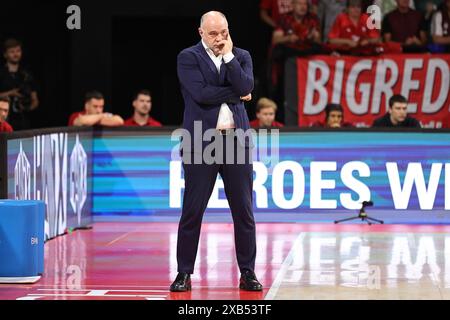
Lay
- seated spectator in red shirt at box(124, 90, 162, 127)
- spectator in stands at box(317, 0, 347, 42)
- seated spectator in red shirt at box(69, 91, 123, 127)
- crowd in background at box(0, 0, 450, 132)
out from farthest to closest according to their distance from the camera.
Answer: spectator in stands at box(317, 0, 347, 42) < crowd in background at box(0, 0, 450, 132) < seated spectator in red shirt at box(124, 90, 162, 127) < seated spectator in red shirt at box(69, 91, 123, 127)

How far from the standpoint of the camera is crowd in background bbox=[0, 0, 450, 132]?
54.4ft

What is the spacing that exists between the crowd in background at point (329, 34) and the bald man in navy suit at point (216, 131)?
659 cm

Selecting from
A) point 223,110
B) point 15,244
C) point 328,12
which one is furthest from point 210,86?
point 328,12

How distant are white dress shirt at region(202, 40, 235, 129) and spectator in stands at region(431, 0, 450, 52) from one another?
9.02 meters

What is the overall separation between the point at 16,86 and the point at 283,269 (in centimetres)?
693

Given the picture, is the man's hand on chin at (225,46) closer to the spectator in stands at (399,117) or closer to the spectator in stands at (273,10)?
the spectator in stands at (399,117)

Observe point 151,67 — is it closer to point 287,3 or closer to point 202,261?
point 287,3

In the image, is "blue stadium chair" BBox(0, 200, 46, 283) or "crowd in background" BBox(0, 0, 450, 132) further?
"crowd in background" BBox(0, 0, 450, 132)

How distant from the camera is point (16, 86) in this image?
1656 centimetres

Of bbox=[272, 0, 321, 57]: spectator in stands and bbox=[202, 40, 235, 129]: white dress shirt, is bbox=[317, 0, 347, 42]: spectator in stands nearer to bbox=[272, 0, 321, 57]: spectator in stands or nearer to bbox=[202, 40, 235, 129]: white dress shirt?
bbox=[272, 0, 321, 57]: spectator in stands

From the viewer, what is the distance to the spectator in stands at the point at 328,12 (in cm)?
1825

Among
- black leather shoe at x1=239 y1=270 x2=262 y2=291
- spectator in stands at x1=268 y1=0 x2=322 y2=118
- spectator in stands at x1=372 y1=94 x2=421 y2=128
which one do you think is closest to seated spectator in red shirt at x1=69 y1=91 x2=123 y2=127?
spectator in stands at x1=268 y1=0 x2=322 y2=118

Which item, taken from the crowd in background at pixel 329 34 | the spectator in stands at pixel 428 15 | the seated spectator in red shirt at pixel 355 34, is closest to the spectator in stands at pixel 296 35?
the crowd in background at pixel 329 34
